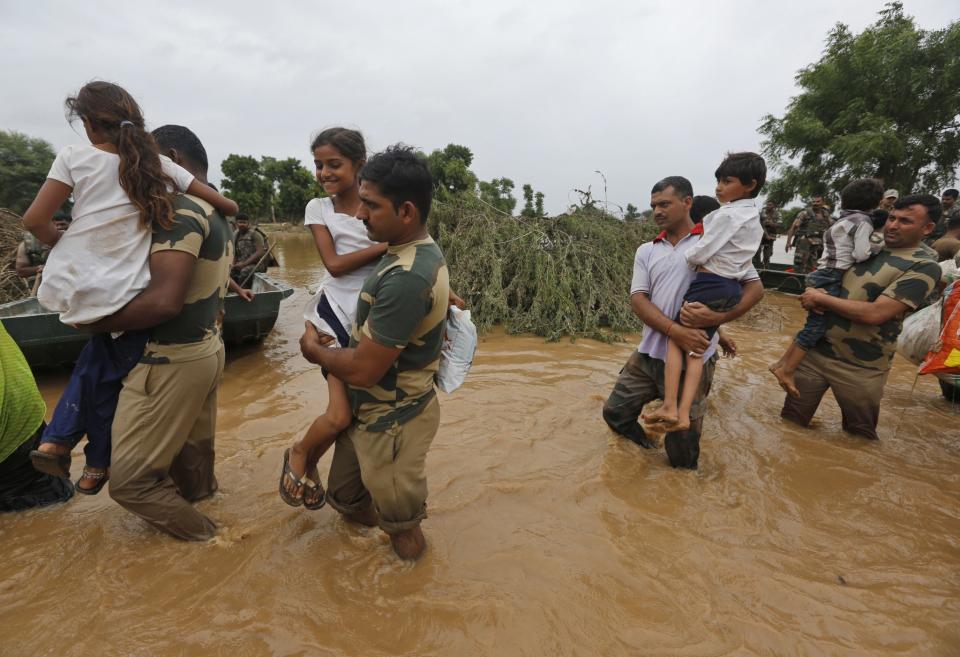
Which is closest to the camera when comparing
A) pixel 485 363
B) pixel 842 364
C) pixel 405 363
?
pixel 405 363

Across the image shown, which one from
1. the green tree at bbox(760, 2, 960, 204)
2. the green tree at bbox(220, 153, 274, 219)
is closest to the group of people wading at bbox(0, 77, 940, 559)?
the green tree at bbox(760, 2, 960, 204)

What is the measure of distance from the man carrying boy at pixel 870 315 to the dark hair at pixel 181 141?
12.9ft

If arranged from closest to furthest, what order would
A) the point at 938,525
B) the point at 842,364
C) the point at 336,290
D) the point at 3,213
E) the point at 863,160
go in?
the point at 336,290
the point at 938,525
the point at 842,364
the point at 3,213
the point at 863,160

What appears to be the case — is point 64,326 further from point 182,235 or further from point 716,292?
point 716,292

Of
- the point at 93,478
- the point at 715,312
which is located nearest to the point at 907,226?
the point at 715,312

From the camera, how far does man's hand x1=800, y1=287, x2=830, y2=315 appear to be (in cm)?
333

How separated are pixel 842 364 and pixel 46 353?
7.02m

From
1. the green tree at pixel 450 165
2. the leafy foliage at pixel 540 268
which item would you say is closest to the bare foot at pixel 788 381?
the leafy foliage at pixel 540 268

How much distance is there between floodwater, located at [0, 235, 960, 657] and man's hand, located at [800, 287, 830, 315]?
99cm

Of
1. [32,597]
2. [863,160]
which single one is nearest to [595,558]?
[32,597]

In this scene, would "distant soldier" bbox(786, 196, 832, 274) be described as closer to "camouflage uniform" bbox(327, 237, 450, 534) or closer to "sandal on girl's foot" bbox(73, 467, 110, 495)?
"camouflage uniform" bbox(327, 237, 450, 534)

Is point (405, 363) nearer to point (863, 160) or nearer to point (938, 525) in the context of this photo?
point (938, 525)

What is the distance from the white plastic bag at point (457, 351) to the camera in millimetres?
2025

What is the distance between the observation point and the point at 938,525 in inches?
100
